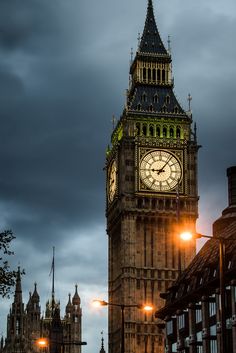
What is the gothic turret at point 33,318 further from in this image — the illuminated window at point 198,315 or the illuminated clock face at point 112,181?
the illuminated window at point 198,315

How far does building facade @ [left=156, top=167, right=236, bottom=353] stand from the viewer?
73.9m

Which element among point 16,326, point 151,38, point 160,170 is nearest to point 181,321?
point 160,170

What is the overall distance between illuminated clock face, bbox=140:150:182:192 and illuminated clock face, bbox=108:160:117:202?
533 centimetres

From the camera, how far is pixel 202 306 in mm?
79938

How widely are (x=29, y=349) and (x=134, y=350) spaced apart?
4169 cm

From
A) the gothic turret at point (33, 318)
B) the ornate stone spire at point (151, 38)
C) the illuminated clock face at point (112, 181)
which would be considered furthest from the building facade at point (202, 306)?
the gothic turret at point (33, 318)

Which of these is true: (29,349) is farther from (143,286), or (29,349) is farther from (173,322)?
(173,322)

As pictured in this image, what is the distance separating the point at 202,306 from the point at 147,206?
44.9 meters

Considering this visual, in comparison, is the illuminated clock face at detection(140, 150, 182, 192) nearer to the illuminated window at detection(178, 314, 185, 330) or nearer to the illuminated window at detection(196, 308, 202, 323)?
the illuminated window at detection(178, 314, 185, 330)

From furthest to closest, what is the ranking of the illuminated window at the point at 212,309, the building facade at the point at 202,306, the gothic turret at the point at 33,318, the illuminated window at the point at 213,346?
the gothic turret at the point at 33,318, the illuminated window at the point at 212,309, the illuminated window at the point at 213,346, the building facade at the point at 202,306

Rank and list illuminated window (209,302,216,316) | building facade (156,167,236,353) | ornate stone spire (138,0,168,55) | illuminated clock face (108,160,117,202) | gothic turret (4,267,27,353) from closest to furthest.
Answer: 1. building facade (156,167,236,353)
2. illuminated window (209,302,216,316)
3. illuminated clock face (108,160,117,202)
4. ornate stone spire (138,0,168,55)
5. gothic turret (4,267,27,353)

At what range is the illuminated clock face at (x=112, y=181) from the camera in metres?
130

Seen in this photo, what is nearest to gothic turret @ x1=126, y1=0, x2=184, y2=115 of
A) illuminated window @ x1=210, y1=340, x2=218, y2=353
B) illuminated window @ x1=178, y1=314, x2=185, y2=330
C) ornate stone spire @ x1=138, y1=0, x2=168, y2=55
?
ornate stone spire @ x1=138, y1=0, x2=168, y2=55

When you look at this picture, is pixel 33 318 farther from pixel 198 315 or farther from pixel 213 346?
pixel 213 346
